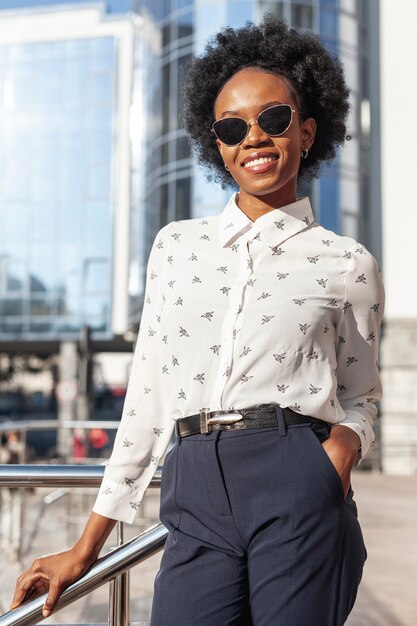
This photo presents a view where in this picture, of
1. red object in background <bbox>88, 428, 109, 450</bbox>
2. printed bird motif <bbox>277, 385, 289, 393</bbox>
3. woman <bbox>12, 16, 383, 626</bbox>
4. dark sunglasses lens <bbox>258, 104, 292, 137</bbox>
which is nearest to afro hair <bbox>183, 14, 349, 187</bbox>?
woman <bbox>12, 16, 383, 626</bbox>

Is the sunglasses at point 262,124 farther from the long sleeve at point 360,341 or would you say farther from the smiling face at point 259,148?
the long sleeve at point 360,341

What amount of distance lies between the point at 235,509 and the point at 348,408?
37cm

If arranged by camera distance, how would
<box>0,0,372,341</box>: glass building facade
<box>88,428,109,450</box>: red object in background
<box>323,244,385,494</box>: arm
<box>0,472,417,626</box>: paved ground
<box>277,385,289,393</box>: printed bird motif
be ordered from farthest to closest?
<box>0,0,372,341</box>: glass building facade, <box>88,428,109,450</box>: red object in background, <box>0,472,417,626</box>: paved ground, <box>323,244,385,494</box>: arm, <box>277,385,289,393</box>: printed bird motif

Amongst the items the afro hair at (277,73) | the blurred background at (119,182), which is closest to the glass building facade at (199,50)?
the blurred background at (119,182)

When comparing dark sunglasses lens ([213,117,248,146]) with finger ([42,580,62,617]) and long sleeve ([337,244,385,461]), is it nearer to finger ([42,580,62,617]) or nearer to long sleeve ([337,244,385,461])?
long sleeve ([337,244,385,461])

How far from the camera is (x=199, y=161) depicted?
2.22 m

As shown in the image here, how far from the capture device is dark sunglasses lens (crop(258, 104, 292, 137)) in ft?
5.81

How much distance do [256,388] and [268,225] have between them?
0.37 meters

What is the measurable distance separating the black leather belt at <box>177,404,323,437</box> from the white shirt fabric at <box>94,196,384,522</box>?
0.02 metres

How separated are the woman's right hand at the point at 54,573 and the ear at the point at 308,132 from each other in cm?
102

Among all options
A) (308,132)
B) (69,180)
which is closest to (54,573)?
(308,132)

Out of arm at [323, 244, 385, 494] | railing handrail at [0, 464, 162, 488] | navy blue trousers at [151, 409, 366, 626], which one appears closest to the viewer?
navy blue trousers at [151, 409, 366, 626]

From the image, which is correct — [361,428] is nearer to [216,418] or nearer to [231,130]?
[216,418]

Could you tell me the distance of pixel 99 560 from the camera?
73.8 inches
